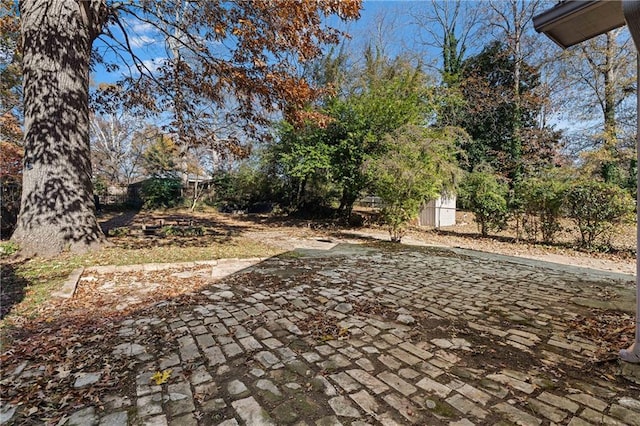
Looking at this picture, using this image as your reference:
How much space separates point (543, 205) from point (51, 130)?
1103cm

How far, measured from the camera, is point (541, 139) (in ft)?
A: 50.4

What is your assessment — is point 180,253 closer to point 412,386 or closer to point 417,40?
point 412,386

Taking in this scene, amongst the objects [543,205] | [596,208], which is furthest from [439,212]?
[596,208]

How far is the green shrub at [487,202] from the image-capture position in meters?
9.09

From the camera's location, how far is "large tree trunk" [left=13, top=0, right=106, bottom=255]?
4.89m

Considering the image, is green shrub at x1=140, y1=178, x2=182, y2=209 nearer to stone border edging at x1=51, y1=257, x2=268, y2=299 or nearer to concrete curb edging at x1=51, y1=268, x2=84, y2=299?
stone border edging at x1=51, y1=257, x2=268, y2=299

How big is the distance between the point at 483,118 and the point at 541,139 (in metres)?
3.06

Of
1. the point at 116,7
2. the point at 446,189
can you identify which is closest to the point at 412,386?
the point at 116,7

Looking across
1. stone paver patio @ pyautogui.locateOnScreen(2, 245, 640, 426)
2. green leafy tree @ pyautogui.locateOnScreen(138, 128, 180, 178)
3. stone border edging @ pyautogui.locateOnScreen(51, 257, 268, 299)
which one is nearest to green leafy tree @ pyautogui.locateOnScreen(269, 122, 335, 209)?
stone border edging @ pyautogui.locateOnScreen(51, 257, 268, 299)

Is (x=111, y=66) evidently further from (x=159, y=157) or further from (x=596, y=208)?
(x=159, y=157)

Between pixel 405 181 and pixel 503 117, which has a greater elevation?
pixel 503 117

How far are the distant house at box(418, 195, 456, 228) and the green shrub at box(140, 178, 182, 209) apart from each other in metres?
16.2

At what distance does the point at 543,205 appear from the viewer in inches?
310

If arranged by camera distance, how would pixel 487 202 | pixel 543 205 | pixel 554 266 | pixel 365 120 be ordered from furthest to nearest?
1. pixel 365 120
2. pixel 487 202
3. pixel 543 205
4. pixel 554 266
